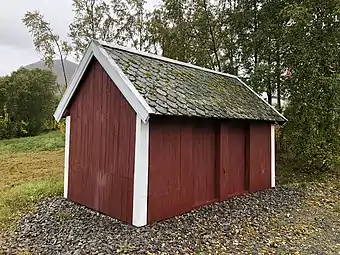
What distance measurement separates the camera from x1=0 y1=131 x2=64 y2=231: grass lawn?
24.0 feet

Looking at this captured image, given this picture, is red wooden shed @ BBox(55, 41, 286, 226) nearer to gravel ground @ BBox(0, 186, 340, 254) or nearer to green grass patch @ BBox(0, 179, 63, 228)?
gravel ground @ BBox(0, 186, 340, 254)

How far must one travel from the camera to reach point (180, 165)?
6551mm

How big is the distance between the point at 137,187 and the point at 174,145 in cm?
124

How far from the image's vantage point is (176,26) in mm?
15367

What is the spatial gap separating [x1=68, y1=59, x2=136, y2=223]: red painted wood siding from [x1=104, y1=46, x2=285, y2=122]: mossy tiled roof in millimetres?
540

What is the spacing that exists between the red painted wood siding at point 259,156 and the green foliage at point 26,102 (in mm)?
24826

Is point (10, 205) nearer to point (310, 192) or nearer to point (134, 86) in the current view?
point (134, 86)

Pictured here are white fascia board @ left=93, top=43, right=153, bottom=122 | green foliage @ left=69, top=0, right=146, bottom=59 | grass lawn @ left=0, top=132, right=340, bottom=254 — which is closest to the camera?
white fascia board @ left=93, top=43, right=153, bottom=122

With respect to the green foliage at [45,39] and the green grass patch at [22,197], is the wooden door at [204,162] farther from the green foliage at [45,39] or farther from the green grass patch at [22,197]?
the green foliage at [45,39]

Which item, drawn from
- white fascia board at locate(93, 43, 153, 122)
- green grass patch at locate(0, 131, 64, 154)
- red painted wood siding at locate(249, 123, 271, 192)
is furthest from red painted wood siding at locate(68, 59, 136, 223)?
green grass patch at locate(0, 131, 64, 154)

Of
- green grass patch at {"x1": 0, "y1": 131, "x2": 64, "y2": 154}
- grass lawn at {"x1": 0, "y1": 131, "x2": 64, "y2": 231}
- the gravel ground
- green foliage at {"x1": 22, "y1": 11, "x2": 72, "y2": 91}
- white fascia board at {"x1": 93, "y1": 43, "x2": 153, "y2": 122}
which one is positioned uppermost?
green foliage at {"x1": 22, "y1": 11, "x2": 72, "y2": 91}

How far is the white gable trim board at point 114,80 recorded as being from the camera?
5496 mm

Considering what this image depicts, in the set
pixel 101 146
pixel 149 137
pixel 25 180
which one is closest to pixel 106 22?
pixel 25 180

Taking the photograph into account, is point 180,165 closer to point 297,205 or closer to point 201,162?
point 201,162
